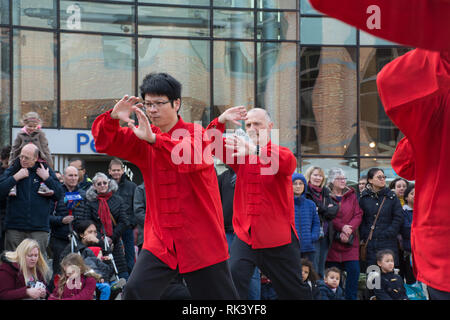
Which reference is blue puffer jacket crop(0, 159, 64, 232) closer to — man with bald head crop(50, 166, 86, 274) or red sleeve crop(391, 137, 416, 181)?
man with bald head crop(50, 166, 86, 274)

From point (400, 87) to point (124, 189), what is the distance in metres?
7.15

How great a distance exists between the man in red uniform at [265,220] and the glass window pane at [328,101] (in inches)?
478

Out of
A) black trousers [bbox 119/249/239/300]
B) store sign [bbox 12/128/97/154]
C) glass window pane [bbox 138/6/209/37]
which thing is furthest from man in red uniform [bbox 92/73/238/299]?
glass window pane [bbox 138/6/209/37]

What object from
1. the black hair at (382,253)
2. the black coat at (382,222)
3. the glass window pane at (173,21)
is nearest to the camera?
the black hair at (382,253)

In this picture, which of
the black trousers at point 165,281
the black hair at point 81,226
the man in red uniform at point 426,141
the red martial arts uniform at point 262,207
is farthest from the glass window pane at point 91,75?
the man in red uniform at point 426,141

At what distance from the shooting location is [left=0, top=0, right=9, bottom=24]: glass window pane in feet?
52.5

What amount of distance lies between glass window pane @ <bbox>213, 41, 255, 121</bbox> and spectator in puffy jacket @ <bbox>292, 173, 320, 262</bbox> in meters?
8.65

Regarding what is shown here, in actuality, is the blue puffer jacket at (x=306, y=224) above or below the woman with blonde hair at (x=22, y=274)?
above

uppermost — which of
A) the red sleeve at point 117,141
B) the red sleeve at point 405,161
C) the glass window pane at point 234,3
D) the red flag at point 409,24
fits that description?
the glass window pane at point 234,3

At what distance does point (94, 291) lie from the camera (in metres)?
7.91

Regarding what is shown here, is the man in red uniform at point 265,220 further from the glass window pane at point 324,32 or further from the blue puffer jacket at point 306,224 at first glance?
the glass window pane at point 324,32

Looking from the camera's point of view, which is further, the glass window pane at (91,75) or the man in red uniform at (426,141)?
the glass window pane at (91,75)

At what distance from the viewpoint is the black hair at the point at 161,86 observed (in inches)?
197
